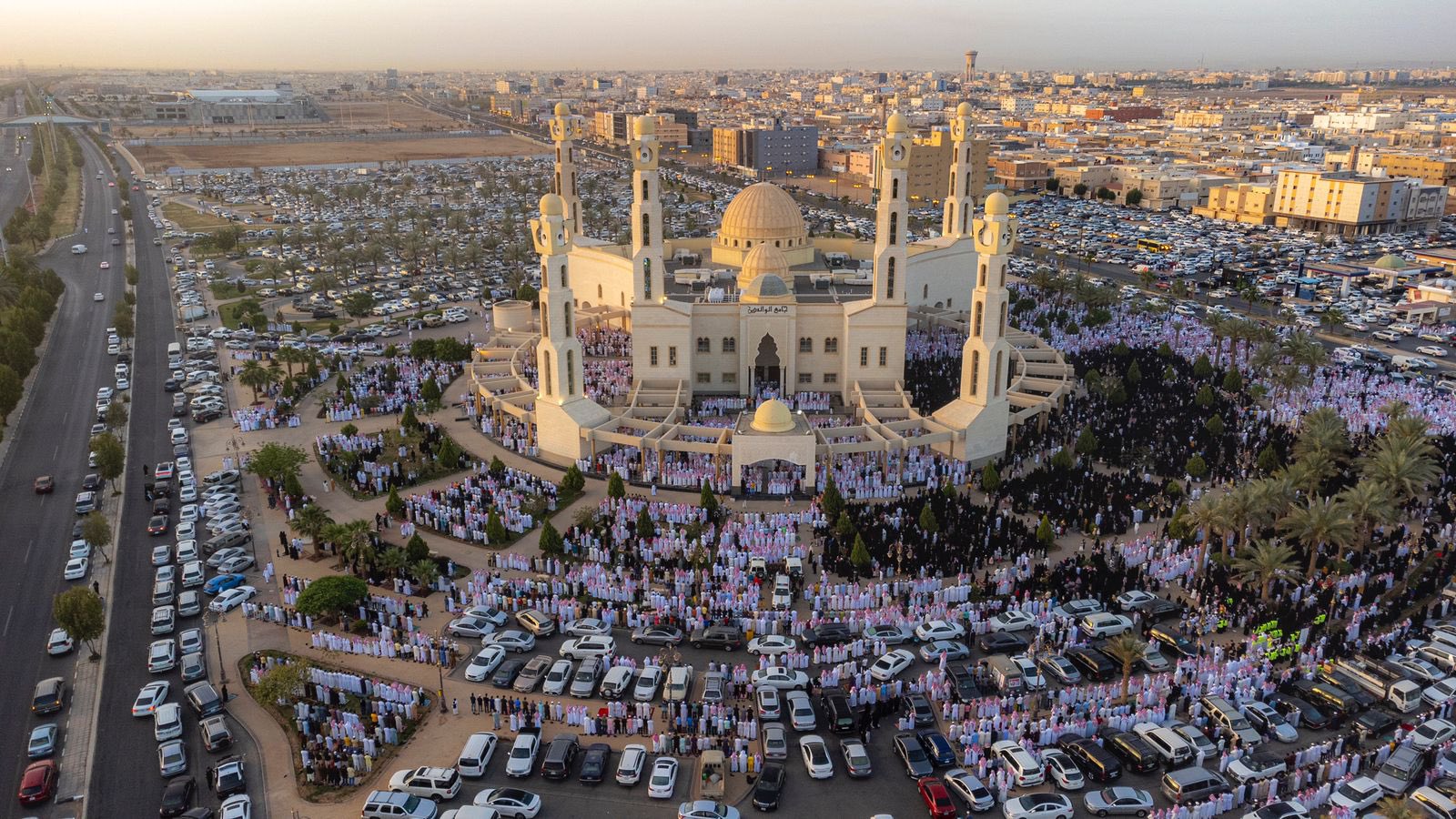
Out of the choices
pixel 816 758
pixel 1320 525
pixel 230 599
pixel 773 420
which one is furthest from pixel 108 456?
pixel 1320 525

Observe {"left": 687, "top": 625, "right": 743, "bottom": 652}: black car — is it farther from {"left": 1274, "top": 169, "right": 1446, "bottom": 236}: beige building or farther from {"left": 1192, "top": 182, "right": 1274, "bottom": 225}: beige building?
{"left": 1192, "top": 182, "right": 1274, "bottom": 225}: beige building

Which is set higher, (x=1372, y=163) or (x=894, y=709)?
(x=1372, y=163)

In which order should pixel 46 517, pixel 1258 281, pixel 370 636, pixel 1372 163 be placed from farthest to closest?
pixel 1372 163
pixel 1258 281
pixel 46 517
pixel 370 636

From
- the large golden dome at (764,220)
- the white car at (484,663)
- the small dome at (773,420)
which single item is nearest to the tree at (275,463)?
the white car at (484,663)

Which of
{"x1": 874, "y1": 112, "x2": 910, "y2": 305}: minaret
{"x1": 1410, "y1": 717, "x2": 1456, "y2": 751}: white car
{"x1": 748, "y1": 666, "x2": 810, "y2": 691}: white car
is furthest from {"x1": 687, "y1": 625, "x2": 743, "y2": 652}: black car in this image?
{"x1": 874, "y1": 112, "x2": 910, "y2": 305}: minaret

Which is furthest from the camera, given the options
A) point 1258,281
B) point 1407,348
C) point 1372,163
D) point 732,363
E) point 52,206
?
point 1372,163

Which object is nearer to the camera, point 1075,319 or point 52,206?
point 1075,319

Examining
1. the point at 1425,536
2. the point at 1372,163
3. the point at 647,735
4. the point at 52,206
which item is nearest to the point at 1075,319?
the point at 1425,536

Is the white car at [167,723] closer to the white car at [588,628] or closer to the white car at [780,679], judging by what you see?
the white car at [588,628]

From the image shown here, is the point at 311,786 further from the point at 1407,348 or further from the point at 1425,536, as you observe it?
the point at 1407,348
